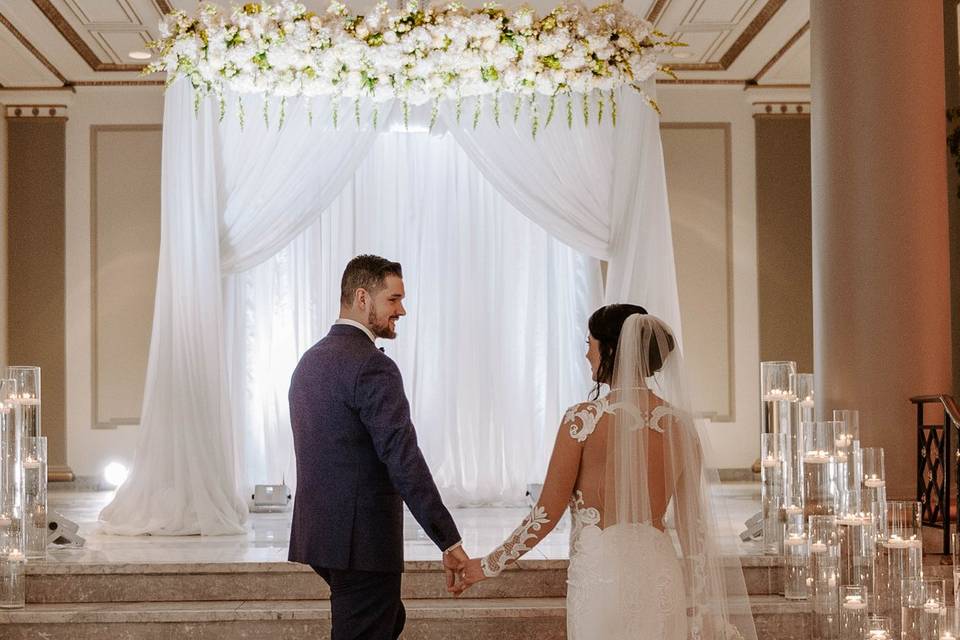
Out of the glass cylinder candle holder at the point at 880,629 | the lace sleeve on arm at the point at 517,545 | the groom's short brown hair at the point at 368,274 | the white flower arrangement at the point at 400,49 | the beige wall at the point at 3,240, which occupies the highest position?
the white flower arrangement at the point at 400,49

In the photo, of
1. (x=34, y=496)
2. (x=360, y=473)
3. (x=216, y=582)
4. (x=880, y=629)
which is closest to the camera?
(x=360, y=473)

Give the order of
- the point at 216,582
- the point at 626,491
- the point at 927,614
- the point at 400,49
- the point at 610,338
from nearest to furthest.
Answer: the point at 626,491 → the point at 610,338 → the point at 927,614 → the point at 216,582 → the point at 400,49

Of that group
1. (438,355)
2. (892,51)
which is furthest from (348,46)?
(892,51)

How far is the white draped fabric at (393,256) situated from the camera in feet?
21.8

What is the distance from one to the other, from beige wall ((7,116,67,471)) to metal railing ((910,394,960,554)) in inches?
271

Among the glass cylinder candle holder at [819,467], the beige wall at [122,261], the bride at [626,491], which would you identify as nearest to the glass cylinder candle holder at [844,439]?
the glass cylinder candle holder at [819,467]

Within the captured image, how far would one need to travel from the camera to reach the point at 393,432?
3.39 meters

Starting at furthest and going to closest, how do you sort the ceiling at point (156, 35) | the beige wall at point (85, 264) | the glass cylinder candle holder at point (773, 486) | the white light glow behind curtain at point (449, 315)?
the beige wall at point (85, 264) < the white light glow behind curtain at point (449, 315) < the ceiling at point (156, 35) < the glass cylinder candle holder at point (773, 486)

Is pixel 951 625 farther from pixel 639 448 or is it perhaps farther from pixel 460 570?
pixel 460 570

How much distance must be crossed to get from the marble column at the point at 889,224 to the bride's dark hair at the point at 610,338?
2.83 metres

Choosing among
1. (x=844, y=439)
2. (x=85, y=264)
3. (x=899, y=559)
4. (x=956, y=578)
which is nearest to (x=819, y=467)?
(x=844, y=439)

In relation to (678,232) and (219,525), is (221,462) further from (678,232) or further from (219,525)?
(678,232)

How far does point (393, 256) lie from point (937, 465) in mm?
4089

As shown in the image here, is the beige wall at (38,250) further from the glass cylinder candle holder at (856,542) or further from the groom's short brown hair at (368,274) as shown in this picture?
the glass cylinder candle holder at (856,542)
